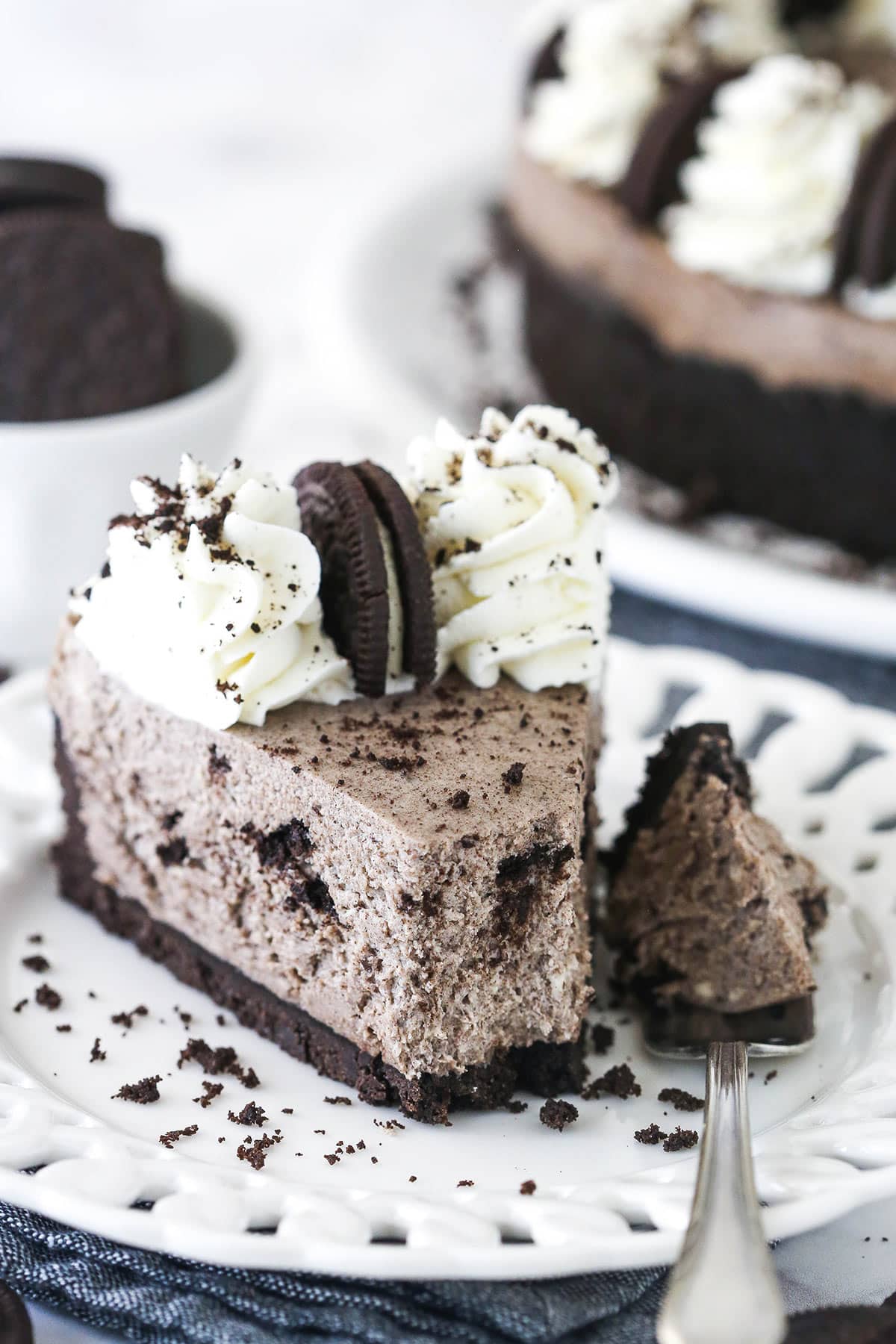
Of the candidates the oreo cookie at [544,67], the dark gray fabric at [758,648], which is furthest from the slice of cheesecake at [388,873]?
the oreo cookie at [544,67]

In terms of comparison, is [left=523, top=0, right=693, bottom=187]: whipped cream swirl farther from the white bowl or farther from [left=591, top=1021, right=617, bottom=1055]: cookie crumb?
[left=591, top=1021, right=617, bottom=1055]: cookie crumb

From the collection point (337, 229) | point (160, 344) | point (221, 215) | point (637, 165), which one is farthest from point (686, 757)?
point (221, 215)

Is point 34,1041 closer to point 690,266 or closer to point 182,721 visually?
point 182,721

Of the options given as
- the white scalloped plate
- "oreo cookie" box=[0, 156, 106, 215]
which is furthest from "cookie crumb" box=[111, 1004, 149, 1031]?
"oreo cookie" box=[0, 156, 106, 215]

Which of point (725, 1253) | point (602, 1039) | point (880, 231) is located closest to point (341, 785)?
point (602, 1039)

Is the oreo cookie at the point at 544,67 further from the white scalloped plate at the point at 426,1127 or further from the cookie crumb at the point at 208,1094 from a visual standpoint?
the cookie crumb at the point at 208,1094
